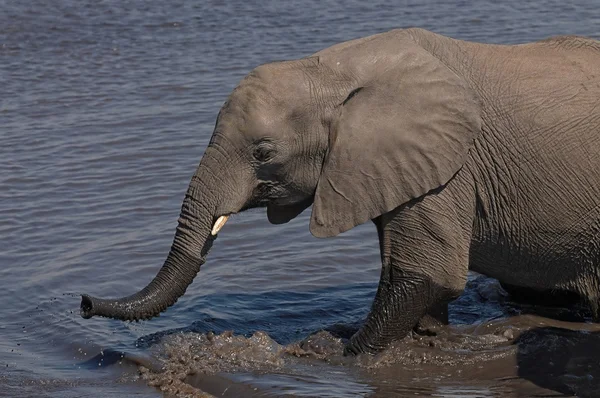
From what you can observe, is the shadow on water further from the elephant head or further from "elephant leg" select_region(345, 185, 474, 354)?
the elephant head

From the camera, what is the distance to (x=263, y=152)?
695 cm

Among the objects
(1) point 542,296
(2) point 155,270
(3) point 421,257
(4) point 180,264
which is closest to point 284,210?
(4) point 180,264

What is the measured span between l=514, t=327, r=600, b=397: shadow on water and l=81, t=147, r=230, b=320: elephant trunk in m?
1.96

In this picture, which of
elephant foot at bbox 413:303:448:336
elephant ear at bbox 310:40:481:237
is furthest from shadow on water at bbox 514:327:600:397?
elephant ear at bbox 310:40:481:237

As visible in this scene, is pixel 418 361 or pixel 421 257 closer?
pixel 421 257

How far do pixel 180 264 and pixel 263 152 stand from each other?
2.46ft

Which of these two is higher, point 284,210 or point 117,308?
point 284,210

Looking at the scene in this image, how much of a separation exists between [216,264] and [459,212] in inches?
109

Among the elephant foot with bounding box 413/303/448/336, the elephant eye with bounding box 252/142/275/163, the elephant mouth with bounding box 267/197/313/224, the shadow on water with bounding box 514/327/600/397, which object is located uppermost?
the elephant eye with bounding box 252/142/275/163

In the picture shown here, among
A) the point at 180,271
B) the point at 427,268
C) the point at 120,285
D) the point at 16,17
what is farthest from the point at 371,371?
the point at 16,17

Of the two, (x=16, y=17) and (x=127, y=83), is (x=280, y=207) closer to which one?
(x=127, y=83)

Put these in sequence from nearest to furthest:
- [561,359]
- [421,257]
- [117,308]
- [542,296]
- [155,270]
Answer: [117,308]
[421,257]
[561,359]
[542,296]
[155,270]

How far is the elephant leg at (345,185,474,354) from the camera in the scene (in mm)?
7121

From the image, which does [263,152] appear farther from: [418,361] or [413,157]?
[418,361]
